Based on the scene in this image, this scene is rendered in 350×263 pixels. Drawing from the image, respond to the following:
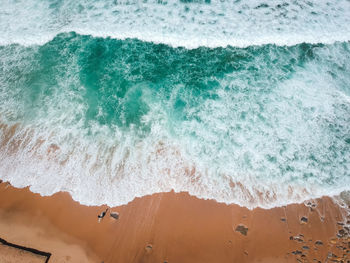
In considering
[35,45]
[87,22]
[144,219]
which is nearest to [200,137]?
[144,219]

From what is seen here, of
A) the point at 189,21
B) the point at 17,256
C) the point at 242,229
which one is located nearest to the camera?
the point at 17,256

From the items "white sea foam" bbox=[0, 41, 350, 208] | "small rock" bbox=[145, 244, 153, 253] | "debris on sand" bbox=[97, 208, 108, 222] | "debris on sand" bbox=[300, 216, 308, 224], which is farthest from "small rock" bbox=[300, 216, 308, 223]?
"debris on sand" bbox=[97, 208, 108, 222]

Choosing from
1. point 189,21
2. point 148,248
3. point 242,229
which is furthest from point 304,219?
point 189,21

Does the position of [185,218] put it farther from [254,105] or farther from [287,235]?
[254,105]

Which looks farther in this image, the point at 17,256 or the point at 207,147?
the point at 207,147

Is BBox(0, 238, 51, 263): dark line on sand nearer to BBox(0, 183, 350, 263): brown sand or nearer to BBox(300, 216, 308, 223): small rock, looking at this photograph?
BBox(0, 183, 350, 263): brown sand

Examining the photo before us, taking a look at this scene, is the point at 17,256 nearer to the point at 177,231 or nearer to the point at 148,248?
the point at 148,248
